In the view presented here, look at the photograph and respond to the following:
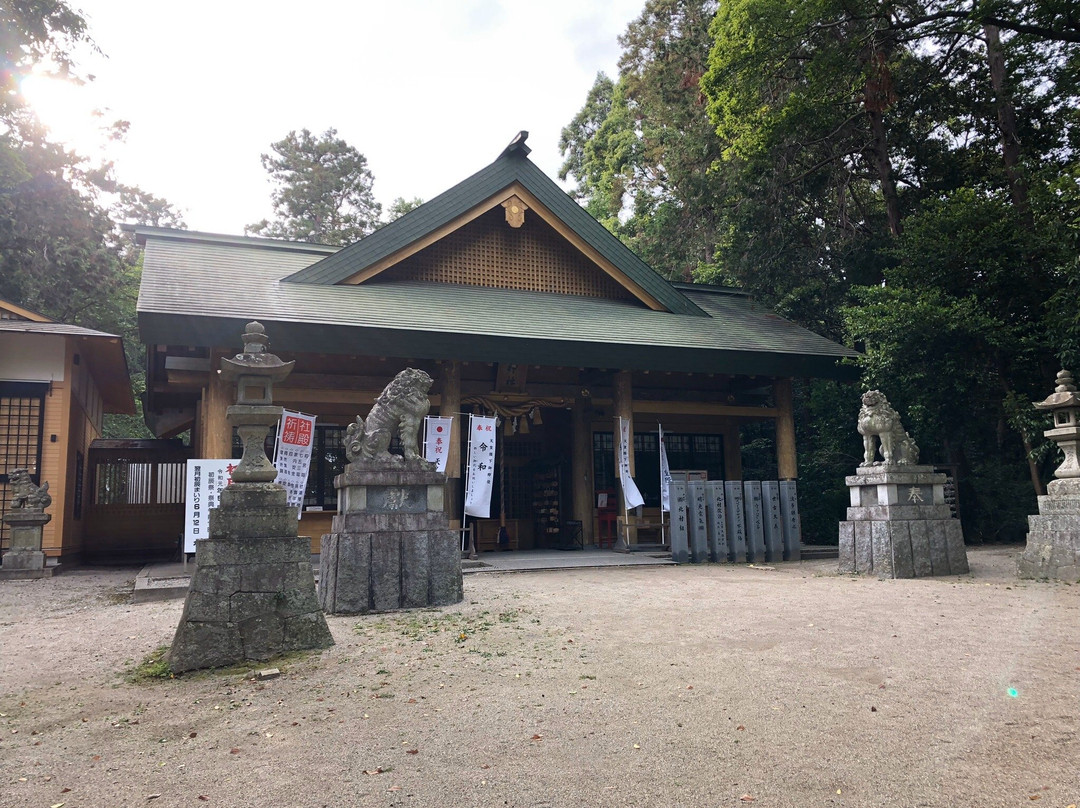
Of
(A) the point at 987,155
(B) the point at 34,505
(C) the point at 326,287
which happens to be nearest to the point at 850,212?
(A) the point at 987,155

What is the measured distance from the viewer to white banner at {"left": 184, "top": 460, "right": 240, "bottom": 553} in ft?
32.1

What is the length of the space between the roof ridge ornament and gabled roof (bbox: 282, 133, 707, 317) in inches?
0.8

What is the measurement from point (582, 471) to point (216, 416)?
691 centimetres

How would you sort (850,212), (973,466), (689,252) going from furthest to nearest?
1. (689,252)
2. (850,212)
3. (973,466)

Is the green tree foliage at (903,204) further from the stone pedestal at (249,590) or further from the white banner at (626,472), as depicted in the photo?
the stone pedestal at (249,590)

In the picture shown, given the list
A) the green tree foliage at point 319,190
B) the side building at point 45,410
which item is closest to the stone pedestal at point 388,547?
the side building at point 45,410

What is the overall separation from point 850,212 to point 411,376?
15.2 meters

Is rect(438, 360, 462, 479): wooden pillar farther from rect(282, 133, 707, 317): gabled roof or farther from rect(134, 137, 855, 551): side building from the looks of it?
rect(282, 133, 707, 317): gabled roof

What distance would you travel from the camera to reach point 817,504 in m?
16.9

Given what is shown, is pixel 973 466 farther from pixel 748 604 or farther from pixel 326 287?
pixel 326 287

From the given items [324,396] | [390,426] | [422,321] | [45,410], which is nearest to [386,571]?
[390,426]

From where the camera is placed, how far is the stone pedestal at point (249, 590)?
5.29 metres

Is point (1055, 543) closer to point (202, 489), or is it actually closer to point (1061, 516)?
point (1061, 516)

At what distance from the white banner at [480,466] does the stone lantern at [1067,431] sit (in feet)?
25.0
